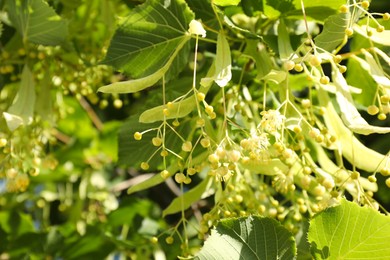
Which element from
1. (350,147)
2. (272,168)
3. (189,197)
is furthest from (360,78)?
(189,197)

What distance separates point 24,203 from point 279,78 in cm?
122

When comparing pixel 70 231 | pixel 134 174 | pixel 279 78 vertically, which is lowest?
pixel 134 174

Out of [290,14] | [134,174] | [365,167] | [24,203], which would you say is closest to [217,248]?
[365,167]

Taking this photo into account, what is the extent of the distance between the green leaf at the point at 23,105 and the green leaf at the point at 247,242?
1.37ft

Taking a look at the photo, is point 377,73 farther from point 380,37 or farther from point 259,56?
point 259,56

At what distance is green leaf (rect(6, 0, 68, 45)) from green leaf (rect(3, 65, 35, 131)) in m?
0.08

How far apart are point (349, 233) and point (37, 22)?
71 cm

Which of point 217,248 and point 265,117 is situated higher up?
point 265,117

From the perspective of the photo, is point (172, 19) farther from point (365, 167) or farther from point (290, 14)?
point (365, 167)

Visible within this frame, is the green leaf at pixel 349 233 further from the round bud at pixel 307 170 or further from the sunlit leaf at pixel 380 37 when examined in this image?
the sunlit leaf at pixel 380 37

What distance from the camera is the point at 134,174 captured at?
2.28 metres

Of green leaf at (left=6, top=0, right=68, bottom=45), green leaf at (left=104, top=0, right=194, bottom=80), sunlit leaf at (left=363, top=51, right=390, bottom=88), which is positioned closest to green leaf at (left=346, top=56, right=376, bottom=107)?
sunlit leaf at (left=363, top=51, right=390, bottom=88)

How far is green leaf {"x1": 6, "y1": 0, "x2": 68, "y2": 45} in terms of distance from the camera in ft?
4.10

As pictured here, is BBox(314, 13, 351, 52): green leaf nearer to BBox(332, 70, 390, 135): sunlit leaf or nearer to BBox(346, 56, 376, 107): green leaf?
BBox(332, 70, 390, 135): sunlit leaf
